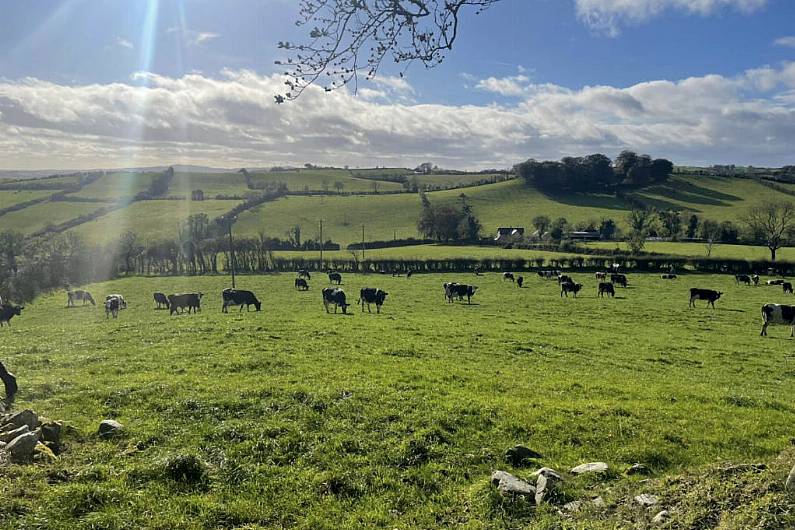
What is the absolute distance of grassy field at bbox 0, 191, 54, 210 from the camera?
362 feet

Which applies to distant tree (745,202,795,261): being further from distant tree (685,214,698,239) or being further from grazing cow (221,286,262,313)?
grazing cow (221,286,262,313)

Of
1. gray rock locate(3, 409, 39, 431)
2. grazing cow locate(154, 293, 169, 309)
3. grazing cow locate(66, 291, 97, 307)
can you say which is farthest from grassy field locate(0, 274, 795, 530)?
grazing cow locate(66, 291, 97, 307)

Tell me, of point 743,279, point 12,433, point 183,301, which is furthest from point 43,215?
point 743,279

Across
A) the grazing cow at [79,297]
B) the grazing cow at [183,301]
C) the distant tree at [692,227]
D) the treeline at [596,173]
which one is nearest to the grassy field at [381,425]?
the grazing cow at [183,301]

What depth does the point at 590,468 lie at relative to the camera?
289 inches

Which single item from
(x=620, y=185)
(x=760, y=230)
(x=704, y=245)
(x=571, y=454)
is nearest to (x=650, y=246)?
(x=704, y=245)

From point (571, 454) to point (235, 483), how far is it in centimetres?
Answer: 521

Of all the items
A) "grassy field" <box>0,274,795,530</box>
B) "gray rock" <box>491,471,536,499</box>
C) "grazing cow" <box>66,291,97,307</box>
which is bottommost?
"grazing cow" <box>66,291,97,307</box>

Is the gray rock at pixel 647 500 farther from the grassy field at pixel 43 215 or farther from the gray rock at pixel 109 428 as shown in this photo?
the grassy field at pixel 43 215

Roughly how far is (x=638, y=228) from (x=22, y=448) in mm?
89754

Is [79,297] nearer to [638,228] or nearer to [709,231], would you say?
[638,228]

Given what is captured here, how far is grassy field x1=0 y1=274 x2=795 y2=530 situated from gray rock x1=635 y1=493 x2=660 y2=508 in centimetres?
16

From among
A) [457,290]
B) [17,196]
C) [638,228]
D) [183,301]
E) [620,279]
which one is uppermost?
[17,196]

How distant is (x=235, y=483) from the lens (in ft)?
22.6
